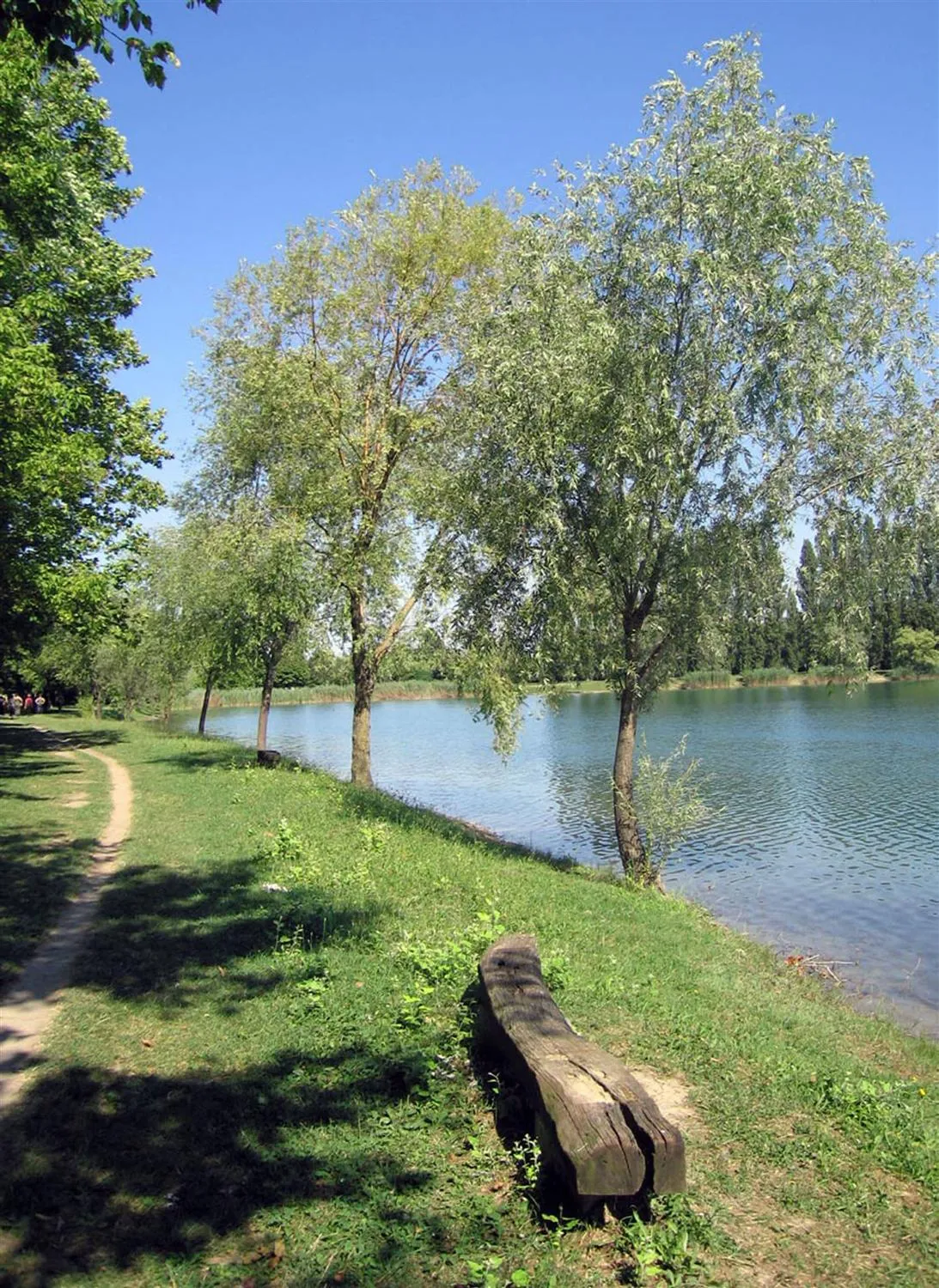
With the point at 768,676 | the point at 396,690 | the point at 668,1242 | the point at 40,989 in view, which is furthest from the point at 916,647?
the point at 668,1242

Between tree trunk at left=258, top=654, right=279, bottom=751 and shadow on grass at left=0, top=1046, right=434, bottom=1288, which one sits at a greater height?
tree trunk at left=258, top=654, right=279, bottom=751

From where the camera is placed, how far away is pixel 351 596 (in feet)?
68.0

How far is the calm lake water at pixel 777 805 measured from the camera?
46.9ft

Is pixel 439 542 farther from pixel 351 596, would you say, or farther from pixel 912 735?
pixel 912 735

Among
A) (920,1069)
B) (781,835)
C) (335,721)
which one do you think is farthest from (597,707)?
(920,1069)

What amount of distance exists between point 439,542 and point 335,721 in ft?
182

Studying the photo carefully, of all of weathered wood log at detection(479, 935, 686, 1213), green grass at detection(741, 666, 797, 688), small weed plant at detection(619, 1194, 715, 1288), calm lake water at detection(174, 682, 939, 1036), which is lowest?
calm lake water at detection(174, 682, 939, 1036)

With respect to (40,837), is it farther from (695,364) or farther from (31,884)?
(695,364)

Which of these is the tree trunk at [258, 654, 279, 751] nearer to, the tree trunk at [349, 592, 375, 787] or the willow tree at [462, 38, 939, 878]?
the tree trunk at [349, 592, 375, 787]

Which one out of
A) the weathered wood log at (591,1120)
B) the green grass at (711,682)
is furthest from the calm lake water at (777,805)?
the green grass at (711,682)

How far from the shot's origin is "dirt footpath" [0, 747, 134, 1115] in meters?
5.95

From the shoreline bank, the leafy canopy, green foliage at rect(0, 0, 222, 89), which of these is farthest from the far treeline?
the shoreline bank

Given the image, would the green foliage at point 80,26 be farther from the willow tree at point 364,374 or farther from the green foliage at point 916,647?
the green foliage at point 916,647

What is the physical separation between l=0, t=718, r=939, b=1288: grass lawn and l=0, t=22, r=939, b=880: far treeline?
604 centimetres
